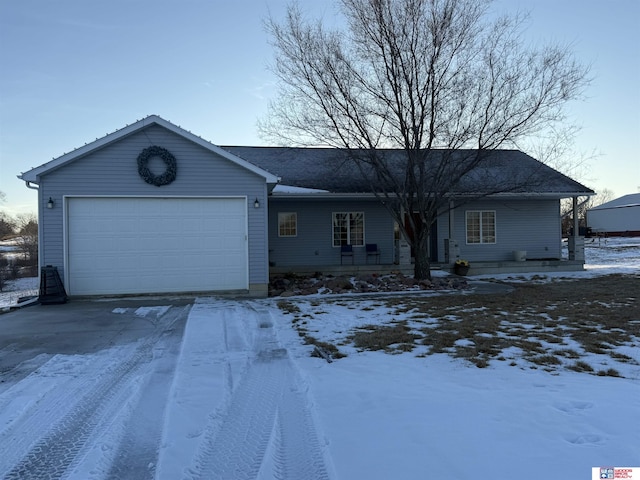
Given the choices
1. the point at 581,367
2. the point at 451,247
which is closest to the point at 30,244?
the point at 451,247

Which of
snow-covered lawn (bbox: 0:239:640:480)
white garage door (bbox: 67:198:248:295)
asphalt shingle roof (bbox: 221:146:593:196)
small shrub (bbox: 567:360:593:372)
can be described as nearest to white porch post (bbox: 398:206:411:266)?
asphalt shingle roof (bbox: 221:146:593:196)

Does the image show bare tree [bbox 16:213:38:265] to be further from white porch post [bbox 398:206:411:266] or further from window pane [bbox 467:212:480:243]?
window pane [bbox 467:212:480:243]

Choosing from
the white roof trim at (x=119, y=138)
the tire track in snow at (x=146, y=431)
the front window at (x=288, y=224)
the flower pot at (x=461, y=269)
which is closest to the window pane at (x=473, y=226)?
the flower pot at (x=461, y=269)

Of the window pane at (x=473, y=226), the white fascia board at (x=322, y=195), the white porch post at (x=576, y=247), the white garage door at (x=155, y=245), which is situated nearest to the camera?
the white garage door at (x=155, y=245)

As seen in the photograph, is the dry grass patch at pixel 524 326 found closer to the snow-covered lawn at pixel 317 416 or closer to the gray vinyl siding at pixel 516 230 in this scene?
the snow-covered lawn at pixel 317 416

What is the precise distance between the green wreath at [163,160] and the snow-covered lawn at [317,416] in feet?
18.0

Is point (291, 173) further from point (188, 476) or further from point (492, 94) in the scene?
point (188, 476)

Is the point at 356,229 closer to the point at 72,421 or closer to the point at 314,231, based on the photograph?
the point at 314,231

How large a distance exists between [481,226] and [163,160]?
12.0 m

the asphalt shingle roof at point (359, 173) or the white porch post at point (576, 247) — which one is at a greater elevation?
the asphalt shingle roof at point (359, 173)

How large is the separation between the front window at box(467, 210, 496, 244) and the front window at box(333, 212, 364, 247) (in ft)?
14.2

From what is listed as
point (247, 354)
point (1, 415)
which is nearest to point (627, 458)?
point (247, 354)

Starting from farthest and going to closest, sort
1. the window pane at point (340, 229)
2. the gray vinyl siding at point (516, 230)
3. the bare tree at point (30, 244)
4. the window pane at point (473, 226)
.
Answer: the bare tree at point (30, 244)
the window pane at point (473, 226)
the gray vinyl siding at point (516, 230)
the window pane at point (340, 229)

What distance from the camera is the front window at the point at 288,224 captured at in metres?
15.6
